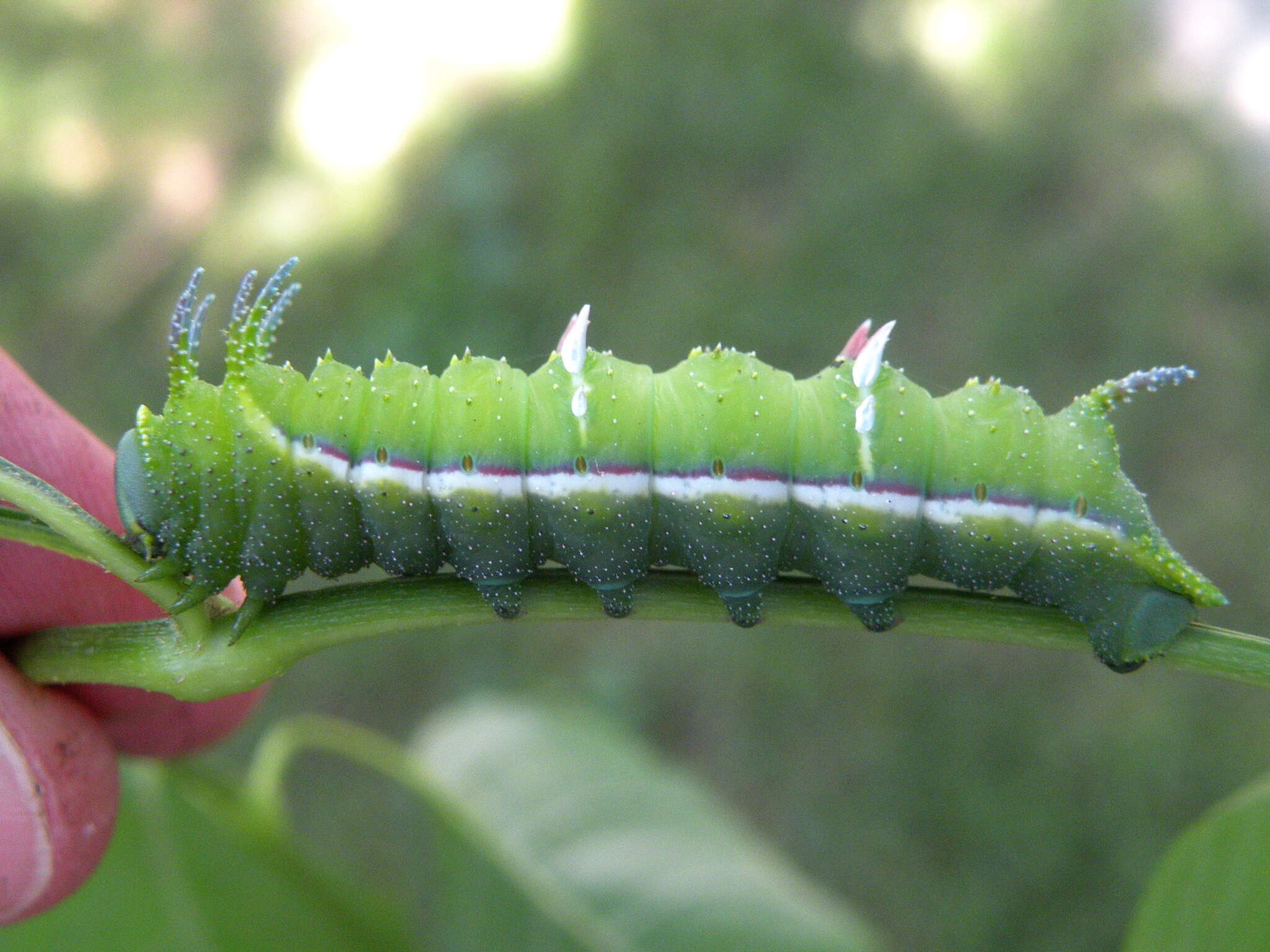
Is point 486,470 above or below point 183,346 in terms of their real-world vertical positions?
below

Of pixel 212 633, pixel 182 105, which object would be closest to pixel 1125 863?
pixel 212 633

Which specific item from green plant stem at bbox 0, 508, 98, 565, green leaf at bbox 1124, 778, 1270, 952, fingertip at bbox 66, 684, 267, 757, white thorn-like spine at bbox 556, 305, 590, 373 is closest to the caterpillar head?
green plant stem at bbox 0, 508, 98, 565

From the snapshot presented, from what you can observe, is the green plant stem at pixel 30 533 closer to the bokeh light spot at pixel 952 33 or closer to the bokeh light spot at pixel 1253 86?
the bokeh light spot at pixel 952 33

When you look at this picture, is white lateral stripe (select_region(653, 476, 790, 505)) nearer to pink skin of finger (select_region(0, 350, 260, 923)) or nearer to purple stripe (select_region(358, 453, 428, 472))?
purple stripe (select_region(358, 453, 428, 472))

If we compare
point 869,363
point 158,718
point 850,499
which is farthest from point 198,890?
point 869,363

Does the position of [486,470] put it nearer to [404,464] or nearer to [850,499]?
[404,464]

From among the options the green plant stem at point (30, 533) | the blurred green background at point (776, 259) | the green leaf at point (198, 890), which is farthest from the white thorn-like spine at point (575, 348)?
the blurred green background at point (776, 259)

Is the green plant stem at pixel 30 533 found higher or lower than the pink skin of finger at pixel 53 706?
higher
